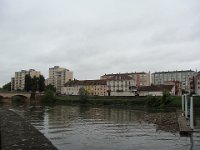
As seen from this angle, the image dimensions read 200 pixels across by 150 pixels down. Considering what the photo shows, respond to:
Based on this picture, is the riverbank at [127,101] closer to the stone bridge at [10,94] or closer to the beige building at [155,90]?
the stone bridge at [10,94]

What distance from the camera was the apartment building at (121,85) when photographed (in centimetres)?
18216

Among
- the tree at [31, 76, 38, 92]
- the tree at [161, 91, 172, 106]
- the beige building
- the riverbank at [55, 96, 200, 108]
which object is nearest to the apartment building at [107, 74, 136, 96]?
the beige building

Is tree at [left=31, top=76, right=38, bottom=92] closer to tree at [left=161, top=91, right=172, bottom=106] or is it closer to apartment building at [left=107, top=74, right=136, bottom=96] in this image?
apartment building at [left=107, top=74, right=136, bottom=96]

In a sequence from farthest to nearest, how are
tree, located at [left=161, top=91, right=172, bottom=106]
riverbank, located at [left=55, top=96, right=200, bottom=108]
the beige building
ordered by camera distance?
the beige building → riverbank, located at [left=55, top=96, right=200, bottom=108] → tree, located at [left=161, top=91, right=172, bottom=106]

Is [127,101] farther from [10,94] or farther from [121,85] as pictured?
[10,94]

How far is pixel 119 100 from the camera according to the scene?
134 m

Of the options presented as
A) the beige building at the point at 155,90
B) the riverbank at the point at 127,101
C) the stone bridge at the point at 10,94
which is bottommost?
the riverbank at the point at 127,101

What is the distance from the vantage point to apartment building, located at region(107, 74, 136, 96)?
598ft

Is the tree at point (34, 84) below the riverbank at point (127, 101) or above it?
above

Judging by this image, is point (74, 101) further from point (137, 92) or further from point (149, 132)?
point (149, 132)

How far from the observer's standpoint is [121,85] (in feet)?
612

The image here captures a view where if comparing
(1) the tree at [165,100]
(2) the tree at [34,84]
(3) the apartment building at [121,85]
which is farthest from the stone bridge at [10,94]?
(1) the tree at [165,100]

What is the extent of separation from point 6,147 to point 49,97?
132 metres

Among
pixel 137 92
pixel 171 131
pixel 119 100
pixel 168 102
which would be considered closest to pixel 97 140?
pixel 171 131
